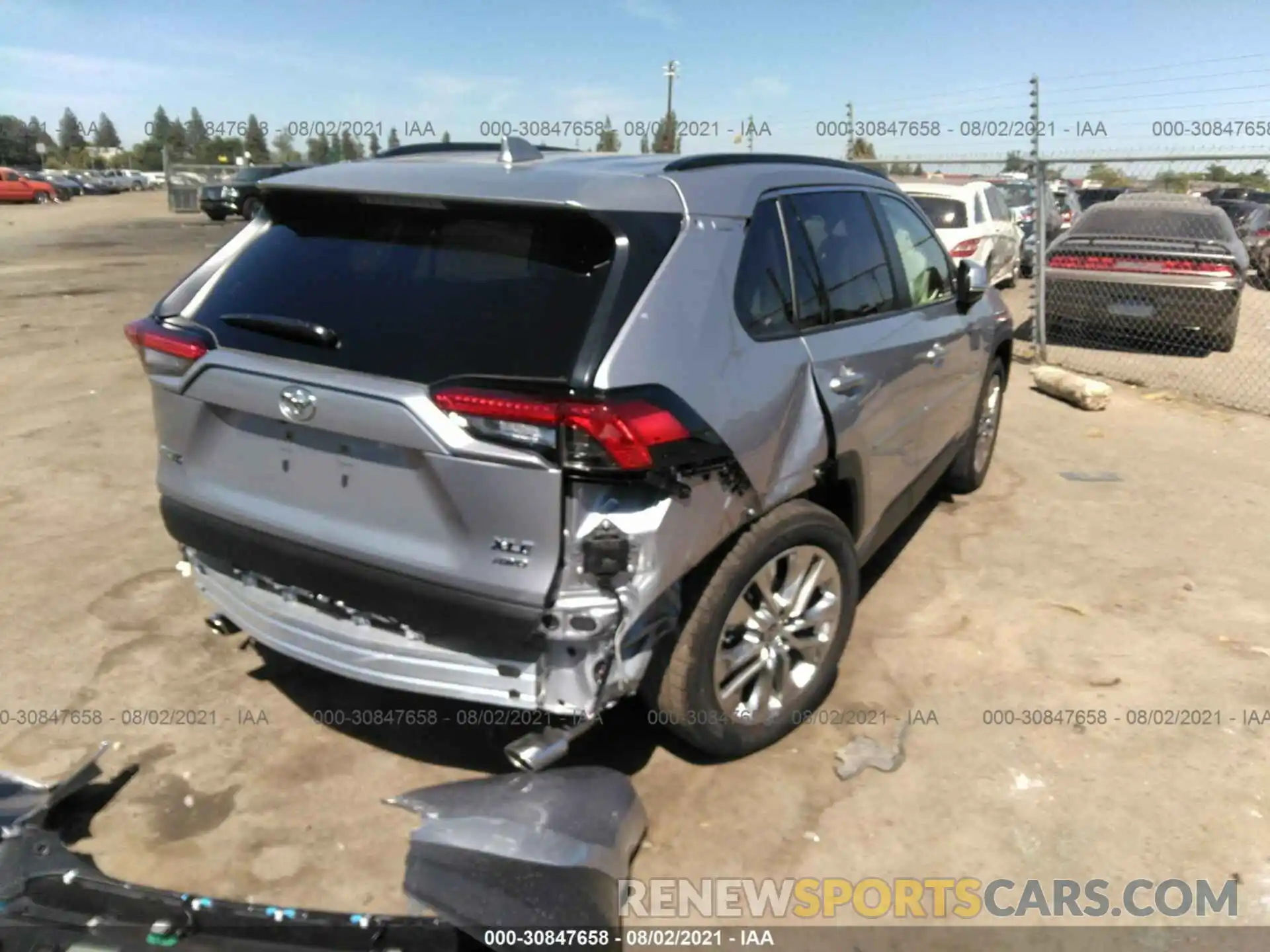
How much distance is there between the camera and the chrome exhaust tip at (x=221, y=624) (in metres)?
3.31

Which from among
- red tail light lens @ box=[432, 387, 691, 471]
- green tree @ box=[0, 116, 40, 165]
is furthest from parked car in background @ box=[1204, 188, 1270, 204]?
green tree @ box=[0, 116, 40, 165]

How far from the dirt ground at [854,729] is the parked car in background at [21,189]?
45.4 m

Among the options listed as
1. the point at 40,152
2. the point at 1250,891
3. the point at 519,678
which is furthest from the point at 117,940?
the point at 40,152

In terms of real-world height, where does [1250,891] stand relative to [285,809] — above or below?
below

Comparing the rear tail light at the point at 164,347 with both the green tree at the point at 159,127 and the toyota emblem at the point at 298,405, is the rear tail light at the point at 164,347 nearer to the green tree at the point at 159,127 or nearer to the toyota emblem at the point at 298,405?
the toyota emblem at the point at 298,405

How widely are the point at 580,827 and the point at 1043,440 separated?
5.77m

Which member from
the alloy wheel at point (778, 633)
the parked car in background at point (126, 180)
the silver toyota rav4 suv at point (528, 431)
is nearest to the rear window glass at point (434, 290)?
the silver toyota rav4 suv at point (528, 431)

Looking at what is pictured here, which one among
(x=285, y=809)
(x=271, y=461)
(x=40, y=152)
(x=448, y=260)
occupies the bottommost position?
(x=285, y=809)

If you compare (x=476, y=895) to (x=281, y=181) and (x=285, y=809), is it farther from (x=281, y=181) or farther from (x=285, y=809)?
(x=281, y=181)

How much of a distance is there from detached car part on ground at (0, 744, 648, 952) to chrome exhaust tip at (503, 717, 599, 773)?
0.17 m

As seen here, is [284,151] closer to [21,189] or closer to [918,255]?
[21,189]

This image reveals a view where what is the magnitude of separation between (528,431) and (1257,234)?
60.9ft

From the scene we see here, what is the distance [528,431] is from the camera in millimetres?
2408

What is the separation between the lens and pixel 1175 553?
5168 mm
